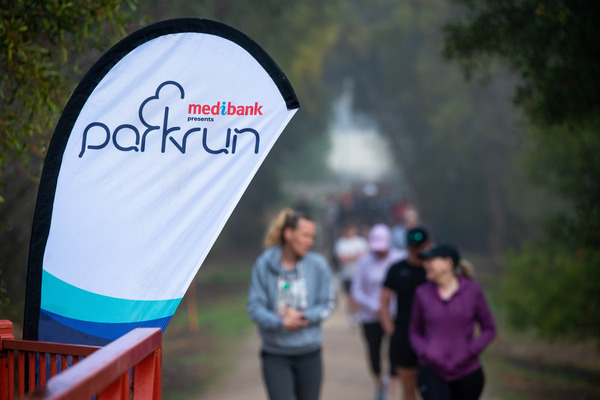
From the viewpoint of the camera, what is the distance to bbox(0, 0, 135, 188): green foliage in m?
4.64

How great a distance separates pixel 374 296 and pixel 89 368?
700 cm

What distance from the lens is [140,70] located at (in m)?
3.87

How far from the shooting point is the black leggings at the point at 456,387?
6.23 meters

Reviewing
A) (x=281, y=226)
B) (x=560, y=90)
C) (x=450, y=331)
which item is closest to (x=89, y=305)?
(x=281, y=226)

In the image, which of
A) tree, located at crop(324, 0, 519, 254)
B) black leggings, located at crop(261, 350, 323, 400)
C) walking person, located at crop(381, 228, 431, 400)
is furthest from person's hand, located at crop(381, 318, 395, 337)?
tree, located at crop(324, 0, 519, 254)

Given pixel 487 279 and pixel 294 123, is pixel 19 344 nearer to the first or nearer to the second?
pixel 487 279

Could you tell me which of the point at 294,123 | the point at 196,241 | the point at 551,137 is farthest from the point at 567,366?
the point at 294,123

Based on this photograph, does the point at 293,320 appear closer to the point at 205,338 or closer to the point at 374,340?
the point at 374,340

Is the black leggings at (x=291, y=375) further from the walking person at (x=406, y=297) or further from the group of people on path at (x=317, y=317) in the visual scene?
the walking person at (x=406, y=297)

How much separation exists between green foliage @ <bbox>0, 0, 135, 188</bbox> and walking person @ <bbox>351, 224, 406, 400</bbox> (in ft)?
15.2

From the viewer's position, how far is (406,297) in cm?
755

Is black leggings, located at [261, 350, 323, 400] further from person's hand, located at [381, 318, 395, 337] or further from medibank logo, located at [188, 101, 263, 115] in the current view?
medibank logo, located at [188, 101, 263, 115]

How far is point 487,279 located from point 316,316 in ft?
62.4

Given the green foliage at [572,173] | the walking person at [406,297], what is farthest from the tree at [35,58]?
the green foliage at [572,173]
